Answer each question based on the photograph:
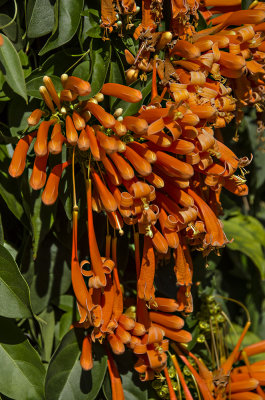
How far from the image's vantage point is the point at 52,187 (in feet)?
2.17

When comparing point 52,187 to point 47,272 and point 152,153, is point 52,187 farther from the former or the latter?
point 47,272

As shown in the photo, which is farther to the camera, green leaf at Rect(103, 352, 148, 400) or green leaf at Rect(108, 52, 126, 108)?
green leaf at Rect(103, 352, 148, 400)

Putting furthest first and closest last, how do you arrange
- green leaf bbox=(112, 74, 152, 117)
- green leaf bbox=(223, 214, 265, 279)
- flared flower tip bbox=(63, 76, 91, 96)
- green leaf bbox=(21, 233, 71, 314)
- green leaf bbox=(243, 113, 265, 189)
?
1. green leaf bbox=(243, 113, 265, 189)
2. green leaf bbox=(223, 214, 265, 279)
3. green leaf bbox=(21, 233, 71, 314)
4. green leaf bbox=(112, 74, 152, 117)
5. flared flower tip bbox=(63, 76, 91, 96)

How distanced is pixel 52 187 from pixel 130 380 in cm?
41

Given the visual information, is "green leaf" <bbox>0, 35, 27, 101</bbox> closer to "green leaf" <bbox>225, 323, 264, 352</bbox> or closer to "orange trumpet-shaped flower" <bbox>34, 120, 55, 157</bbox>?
"orange trumpet-shaped flower" <bbox>34, 120, 55, 157</bbox>

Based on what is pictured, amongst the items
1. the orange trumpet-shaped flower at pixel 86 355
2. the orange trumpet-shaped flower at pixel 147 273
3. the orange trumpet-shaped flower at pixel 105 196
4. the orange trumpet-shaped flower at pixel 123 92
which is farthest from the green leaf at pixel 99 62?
the orange trumpet-shaped flower at pixel 86 355

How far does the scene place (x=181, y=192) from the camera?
27.7 inches

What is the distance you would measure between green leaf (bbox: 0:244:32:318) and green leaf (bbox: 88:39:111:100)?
26 centimetres

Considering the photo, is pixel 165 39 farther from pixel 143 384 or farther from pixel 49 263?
pixel 143 384

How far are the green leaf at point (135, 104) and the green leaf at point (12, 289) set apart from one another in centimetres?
27

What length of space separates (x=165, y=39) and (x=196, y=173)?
0.20 m

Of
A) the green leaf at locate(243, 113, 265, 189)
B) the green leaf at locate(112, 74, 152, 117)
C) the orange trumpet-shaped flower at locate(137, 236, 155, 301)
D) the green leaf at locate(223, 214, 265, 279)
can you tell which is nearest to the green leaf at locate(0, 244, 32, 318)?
the orange trumpet-shaped flower at locate(137, 236, 155, 301)

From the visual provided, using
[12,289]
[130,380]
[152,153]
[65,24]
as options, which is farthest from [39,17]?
[130,380]

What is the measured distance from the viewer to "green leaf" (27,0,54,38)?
0.71 meters
